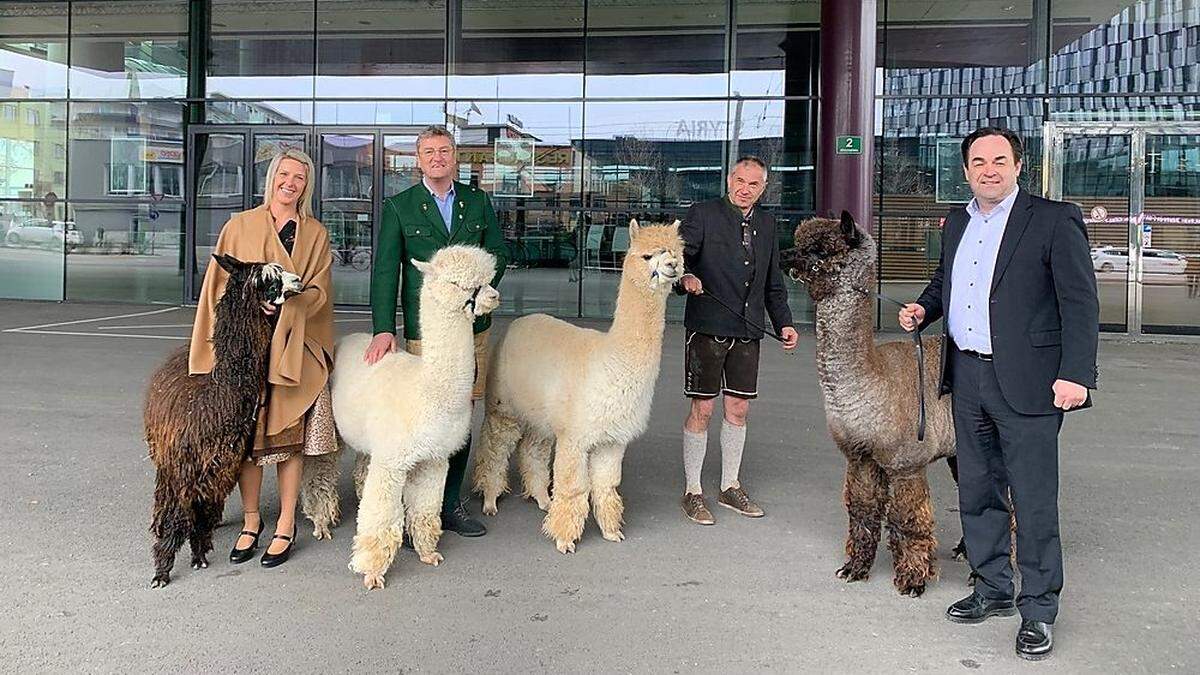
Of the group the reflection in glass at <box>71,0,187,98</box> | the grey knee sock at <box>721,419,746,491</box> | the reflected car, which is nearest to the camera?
the grey knee sock at <box>721,419,746,491</box>

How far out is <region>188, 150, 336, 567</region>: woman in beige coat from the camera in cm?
433

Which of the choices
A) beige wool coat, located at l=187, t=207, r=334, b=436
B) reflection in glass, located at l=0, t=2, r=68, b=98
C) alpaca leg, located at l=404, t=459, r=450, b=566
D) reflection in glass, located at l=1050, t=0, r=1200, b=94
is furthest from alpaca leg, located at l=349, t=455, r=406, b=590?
reflection in glass, located at l=0, t=2, r=68, b=98

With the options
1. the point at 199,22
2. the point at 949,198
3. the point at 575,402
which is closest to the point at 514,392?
the point at 575,402

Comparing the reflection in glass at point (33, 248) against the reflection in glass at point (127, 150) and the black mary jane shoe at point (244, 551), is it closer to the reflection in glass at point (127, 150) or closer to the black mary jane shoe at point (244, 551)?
the reflection in glass at point (127, 150)

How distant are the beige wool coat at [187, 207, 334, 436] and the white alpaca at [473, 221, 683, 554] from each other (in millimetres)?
1078

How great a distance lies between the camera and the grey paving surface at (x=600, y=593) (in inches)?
140

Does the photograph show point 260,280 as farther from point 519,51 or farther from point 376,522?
point 519,51

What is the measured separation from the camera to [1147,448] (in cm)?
712

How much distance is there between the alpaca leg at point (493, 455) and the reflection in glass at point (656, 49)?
12.0m

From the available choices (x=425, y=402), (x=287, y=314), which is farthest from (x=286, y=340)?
(x=425, y=402)

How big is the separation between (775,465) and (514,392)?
7.79 ft

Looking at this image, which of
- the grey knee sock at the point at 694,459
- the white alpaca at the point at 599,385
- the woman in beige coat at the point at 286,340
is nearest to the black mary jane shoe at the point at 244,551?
the woman in beige coat at the point at 286,340

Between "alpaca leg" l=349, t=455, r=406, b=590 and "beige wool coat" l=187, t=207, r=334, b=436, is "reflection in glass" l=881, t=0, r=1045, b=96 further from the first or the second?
"alpaca leg" l=349, t=455, r=406, b=590

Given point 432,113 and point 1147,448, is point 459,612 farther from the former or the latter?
point 432,113
